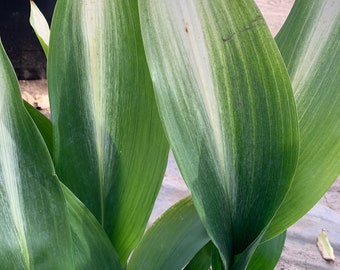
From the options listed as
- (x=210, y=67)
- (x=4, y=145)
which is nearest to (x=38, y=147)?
(x=4, y=145)

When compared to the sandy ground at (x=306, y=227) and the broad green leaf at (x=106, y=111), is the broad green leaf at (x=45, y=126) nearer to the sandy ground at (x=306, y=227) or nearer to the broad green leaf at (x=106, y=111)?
the broad green leaf at (x=106, y=111)

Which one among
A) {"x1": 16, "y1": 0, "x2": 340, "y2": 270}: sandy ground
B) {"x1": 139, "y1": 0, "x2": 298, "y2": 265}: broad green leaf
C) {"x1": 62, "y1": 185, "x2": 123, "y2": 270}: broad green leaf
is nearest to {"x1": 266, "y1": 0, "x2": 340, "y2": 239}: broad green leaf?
{"x1": 139, "y1": 0, "x2": 298, "y2": 265}: broad green leaf

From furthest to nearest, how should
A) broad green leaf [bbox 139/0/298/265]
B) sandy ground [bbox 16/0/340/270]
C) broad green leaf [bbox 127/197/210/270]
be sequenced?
sandy ground [bbox 16/0/340/270] < broad green leaf [bbox 127/197/210/270] < broad green leaf [bbox 139/0/298/265]

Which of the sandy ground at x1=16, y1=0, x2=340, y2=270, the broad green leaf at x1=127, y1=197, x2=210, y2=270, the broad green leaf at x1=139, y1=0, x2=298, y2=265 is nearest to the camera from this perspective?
the broad green leaf at x1=139, y1=0, x2=298, y2=265

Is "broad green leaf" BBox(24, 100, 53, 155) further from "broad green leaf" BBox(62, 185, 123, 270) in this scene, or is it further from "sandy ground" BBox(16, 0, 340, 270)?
"sandy ground" BBox(16, 0, 340, 270)

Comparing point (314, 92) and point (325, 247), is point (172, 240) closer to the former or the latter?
point (314, 92)

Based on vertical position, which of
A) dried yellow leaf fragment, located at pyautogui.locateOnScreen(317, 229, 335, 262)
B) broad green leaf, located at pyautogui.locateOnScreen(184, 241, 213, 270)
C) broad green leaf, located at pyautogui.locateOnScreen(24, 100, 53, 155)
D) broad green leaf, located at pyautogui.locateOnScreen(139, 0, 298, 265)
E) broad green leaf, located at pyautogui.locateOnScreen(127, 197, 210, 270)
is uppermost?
broad green leaf, located at pyautogui.locateOnScreen(139, 0, 298, 265)

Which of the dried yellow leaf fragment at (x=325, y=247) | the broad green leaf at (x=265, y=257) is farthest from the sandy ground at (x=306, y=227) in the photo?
the broad green leaf at (x=265, y=257)
